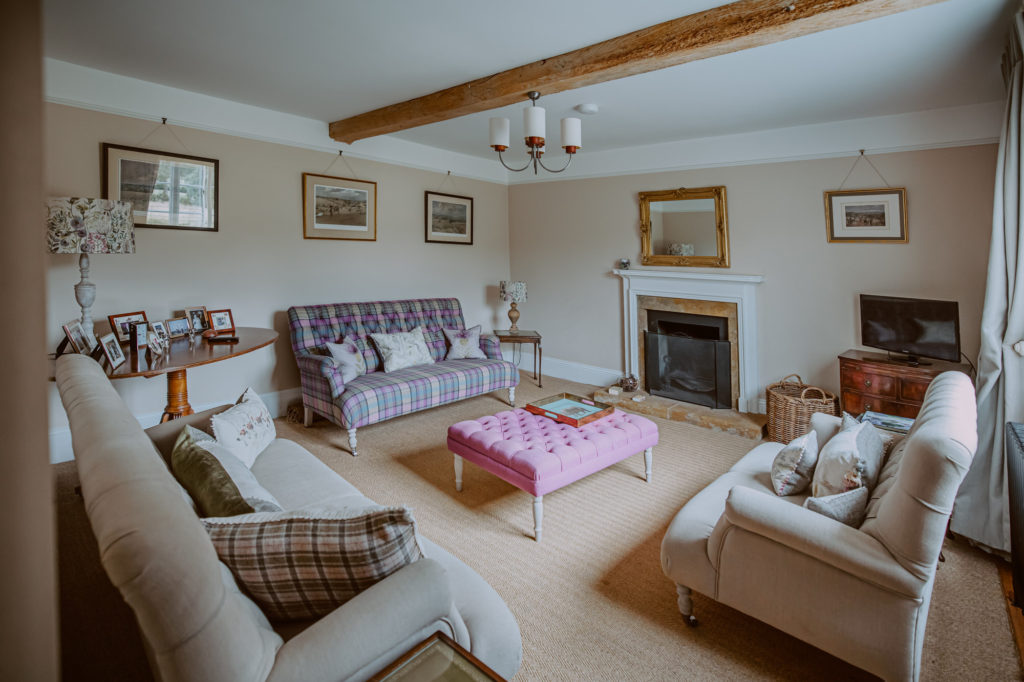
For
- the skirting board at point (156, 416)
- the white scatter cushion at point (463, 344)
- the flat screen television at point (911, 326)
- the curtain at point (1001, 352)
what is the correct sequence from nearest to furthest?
the curtain at point (1001, 352) → the flat screen television at point (911, 326) → the skirting board at point (156, 416) → the white scatter cushion at point (463, 344)

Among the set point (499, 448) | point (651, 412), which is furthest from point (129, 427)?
point (651, 412)

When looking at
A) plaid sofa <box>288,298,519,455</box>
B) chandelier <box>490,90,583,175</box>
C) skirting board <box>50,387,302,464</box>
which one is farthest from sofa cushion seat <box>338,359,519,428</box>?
chandelier <box>490,90,583,175</box>

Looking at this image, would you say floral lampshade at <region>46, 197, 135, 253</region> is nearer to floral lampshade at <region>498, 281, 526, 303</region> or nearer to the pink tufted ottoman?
the pink tufted ottoman

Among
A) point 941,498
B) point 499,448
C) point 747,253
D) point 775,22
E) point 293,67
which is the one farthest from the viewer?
point 747,253

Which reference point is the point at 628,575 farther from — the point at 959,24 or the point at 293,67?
the point at 293,67

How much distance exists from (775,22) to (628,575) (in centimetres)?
245

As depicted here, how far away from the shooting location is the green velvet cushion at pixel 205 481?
58.0 inches

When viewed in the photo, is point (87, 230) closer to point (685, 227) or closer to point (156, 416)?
point (156, 416)

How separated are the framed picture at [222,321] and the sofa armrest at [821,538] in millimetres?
3492

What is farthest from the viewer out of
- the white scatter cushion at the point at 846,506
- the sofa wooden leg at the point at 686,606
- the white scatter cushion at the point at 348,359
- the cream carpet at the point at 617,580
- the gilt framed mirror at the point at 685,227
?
the gilt framed mirror at the point at 685,227

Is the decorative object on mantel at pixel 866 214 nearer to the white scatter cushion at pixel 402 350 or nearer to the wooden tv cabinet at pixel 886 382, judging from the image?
the wooden tv cabinet at pixel 886 382

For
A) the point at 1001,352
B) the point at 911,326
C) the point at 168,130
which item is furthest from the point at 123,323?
the point at 911,326

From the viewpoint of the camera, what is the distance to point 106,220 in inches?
113

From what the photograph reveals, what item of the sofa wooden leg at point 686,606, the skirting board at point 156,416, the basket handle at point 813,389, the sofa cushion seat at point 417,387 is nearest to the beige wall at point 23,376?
the sofa wooden leg at point 686,606
